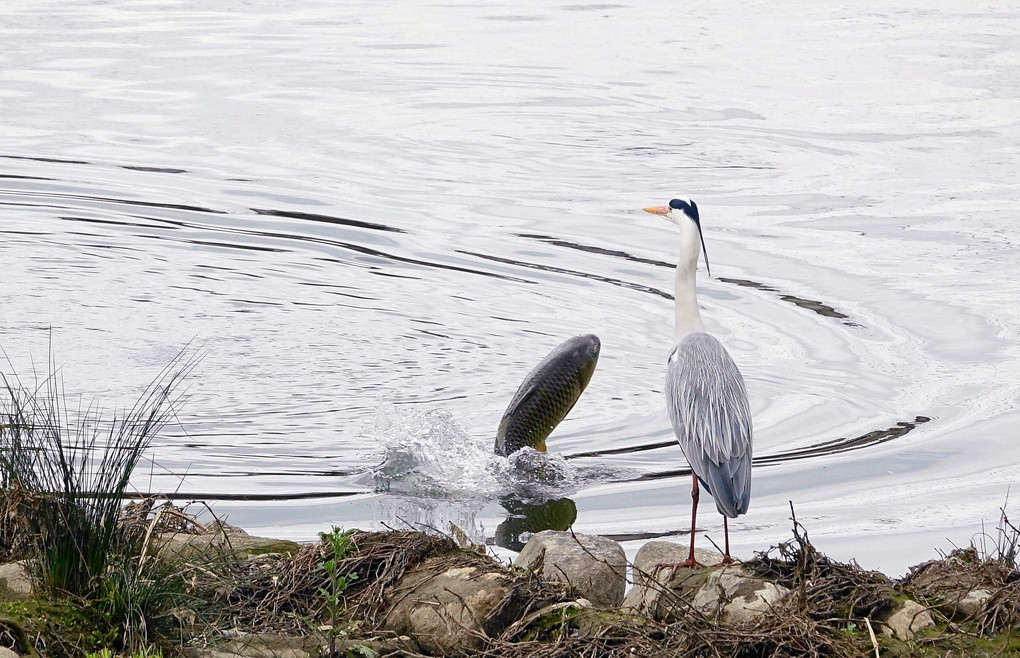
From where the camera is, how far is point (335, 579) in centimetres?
511

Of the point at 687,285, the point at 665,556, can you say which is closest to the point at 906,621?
the point at 665,556

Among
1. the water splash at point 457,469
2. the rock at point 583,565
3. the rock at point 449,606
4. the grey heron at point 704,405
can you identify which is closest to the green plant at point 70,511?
the rock at point 449,606

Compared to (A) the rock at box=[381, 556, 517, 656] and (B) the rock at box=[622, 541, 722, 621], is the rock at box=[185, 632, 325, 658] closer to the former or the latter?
(A) the rock at box=[381, 556, 517, 656]

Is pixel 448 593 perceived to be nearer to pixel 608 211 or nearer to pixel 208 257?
pixel 208 257

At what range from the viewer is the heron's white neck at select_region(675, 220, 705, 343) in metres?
7.07

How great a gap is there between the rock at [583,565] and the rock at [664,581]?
9 centimetres

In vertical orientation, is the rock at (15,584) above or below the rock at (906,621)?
above

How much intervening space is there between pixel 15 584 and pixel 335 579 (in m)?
1.15

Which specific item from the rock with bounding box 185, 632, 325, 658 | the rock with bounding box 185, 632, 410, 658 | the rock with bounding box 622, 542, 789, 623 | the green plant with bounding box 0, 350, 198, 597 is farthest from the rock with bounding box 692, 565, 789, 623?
the green plant with bounding box 0, 350, 198, 597

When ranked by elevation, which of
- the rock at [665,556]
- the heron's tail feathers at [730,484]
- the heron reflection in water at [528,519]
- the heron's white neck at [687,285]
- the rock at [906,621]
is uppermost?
the heron's white neck at [687,285]

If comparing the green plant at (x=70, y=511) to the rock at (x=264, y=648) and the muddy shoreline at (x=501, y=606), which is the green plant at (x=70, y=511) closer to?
the muddy shoreline at (x=501, y=606)

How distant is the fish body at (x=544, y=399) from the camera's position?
7.92 m

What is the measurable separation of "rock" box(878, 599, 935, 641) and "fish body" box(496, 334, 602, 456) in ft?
10.2

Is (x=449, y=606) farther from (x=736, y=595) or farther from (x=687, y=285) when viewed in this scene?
(x=687, y=285)
